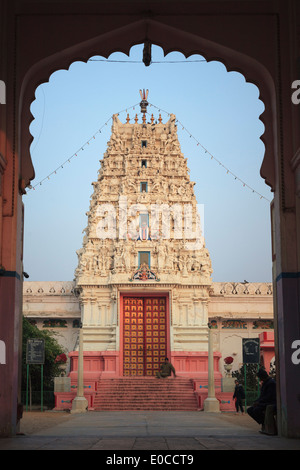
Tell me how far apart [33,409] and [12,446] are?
2035cm

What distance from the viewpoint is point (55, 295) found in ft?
113

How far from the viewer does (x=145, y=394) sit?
2583 centimetres

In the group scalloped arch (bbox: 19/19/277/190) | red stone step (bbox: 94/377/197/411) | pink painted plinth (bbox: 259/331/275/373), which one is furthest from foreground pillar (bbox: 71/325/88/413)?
scalloped arch (bbox: 19/19/277/190)

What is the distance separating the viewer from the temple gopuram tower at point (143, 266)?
97.5ft

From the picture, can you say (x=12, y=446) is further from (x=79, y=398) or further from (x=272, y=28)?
(x=79, y=398)

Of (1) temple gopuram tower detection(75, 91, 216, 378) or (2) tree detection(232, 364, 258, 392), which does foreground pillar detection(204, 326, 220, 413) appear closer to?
(1) temple gopuram tower detection(75, 91, 216, 378)

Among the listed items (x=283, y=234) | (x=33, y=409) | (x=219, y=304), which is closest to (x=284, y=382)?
(x=283, y=234)

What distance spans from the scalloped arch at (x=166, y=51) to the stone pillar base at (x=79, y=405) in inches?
587

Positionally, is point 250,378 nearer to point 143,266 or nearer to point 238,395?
point 143,266

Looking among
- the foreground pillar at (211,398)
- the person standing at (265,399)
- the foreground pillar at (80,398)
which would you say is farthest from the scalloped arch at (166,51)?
the foreground pillar at (80,398)

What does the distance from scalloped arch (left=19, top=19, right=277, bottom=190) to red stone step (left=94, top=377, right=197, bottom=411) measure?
54.3 ft

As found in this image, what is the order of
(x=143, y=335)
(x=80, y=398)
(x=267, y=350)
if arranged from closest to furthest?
1. (x=80, y=398)
2. (x=143, y=335)
3. (x=267, y=350)

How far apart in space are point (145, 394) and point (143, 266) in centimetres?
644

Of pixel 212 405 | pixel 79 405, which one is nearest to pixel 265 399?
pixel 212 405
